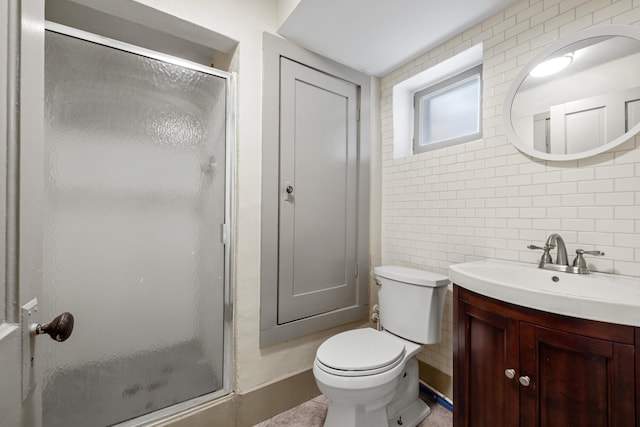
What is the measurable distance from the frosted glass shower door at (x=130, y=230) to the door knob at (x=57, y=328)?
702 millimetres

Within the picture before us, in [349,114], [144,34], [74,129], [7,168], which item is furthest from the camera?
[349,114]

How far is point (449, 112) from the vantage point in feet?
6.24

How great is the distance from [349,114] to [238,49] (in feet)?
2.58

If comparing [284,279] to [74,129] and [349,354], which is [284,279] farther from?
[74,129]

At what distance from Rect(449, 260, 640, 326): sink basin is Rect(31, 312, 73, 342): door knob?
4.02 feet

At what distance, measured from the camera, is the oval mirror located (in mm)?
1114

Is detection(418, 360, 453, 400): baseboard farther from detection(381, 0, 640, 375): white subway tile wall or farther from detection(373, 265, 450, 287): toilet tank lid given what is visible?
detection(373, 265, 450, 287): toilet tank lid

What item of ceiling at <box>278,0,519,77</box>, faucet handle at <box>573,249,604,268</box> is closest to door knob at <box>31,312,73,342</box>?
ceiling at <box>278,0,519,77</box>

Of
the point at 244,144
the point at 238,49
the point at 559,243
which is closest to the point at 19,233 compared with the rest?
the point at 244,144

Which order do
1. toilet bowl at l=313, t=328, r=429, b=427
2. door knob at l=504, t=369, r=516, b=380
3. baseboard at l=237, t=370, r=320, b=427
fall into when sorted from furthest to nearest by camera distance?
baseboard at l=237, t=370, r=320, b=427 < toilet bowl at l=313, t=328, r=429, b=427 < door knob at l=504, t=369, r=516, b=380

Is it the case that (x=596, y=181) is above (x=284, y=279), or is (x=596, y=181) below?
above

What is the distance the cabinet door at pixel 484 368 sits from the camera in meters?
0.99

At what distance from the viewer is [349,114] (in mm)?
1938

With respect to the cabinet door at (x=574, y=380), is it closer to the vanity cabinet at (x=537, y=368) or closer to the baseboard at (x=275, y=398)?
the vanity cabinet at (x=537, y=368)
